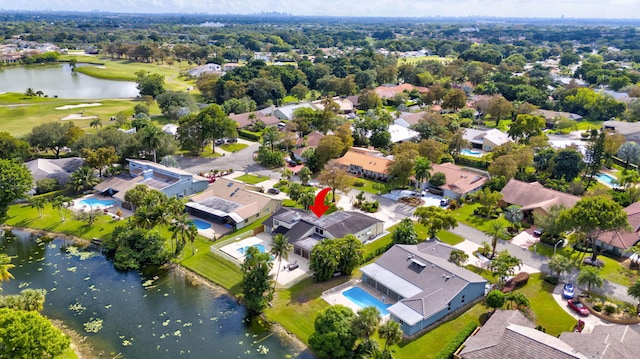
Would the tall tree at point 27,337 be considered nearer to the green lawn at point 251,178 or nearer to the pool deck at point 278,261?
the pool deck at point 278,261

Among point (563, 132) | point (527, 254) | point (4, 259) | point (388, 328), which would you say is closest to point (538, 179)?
point (527, 254)

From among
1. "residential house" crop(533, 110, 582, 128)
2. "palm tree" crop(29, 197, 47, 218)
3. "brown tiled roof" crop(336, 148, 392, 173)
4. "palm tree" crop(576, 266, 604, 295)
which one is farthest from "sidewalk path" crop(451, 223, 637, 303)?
"residential house" crop(533, 110, 582, 128)

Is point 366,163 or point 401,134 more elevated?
point 401,134

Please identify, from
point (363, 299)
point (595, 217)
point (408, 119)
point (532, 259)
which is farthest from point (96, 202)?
point (408, 119)

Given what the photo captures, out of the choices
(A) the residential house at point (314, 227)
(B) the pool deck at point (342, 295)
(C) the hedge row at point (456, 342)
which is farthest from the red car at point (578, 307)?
(A) the residential house at point (314, 227)

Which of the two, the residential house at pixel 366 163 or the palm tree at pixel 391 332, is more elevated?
the palm tree at pixel 391 332

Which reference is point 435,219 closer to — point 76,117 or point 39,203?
point 39,203
